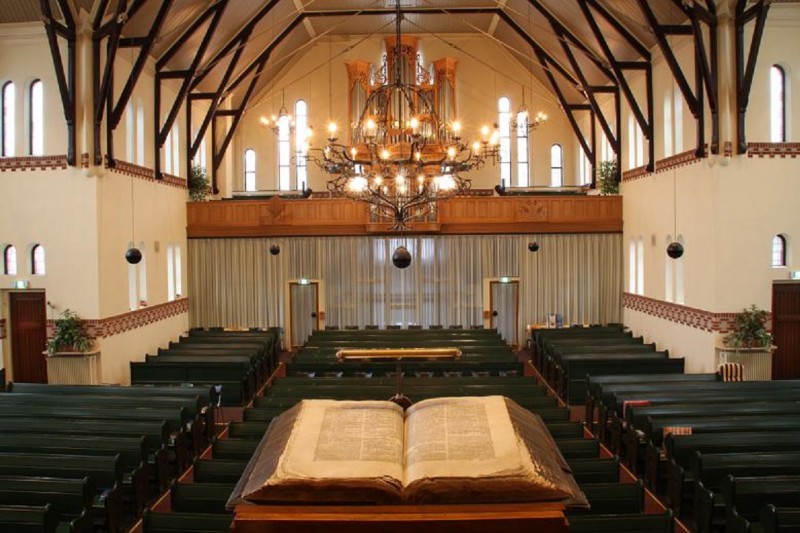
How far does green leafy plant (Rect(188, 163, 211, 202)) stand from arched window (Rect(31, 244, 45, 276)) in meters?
7.09

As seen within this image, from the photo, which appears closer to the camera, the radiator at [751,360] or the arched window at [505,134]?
the radiator at [751,360]

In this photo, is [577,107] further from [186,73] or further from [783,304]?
[186,73]

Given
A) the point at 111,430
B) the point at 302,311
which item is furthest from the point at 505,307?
the point at 111,430

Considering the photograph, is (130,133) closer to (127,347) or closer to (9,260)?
(9,260)

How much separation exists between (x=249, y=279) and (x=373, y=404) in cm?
2136

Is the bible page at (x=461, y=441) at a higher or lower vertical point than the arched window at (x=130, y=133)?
lower

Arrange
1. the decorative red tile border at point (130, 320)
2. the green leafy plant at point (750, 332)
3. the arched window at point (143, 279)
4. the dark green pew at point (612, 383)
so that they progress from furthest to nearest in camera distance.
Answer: the arched window at point (143, 279) → the decorative red tile border at point (130, 320) → the green leafy plant at point (750, 332) → the dark green pew at point (612, 383)

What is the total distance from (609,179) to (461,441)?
2166cm

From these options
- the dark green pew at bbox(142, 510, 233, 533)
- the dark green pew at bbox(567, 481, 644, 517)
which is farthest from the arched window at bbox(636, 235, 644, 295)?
the dark green pew at bbox(142, 510, 233, 533)

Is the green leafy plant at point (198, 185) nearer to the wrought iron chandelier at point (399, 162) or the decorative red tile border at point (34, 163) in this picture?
the decorative red tile border at point (34, 163)

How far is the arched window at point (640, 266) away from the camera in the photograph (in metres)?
22.3

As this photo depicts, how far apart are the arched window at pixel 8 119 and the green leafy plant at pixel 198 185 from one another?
6.93 m

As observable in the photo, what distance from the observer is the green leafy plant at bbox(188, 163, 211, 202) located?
24.2 meters

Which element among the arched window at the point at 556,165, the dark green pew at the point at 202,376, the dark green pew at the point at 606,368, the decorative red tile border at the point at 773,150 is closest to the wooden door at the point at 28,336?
the dark green pew at the point at 202,376
